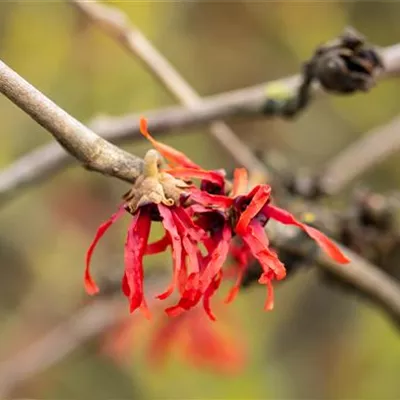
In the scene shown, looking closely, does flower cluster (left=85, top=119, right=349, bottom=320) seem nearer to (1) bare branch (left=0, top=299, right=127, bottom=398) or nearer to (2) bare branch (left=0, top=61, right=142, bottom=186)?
(2) bare branch (left=0, top=61, right=142, bottom=186)

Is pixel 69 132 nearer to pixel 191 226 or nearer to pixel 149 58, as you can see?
pixel 191 226

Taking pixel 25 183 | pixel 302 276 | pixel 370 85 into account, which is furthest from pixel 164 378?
pixel 370 85

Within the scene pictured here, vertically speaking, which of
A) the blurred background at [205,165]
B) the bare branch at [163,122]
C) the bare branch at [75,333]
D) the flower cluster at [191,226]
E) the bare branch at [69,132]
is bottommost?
the blurred background at [205,165]

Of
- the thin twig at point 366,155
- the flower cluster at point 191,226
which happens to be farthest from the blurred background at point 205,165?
the flower cluster at point 191,226

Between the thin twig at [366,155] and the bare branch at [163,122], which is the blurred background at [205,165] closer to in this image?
the thin twig at [366,155]

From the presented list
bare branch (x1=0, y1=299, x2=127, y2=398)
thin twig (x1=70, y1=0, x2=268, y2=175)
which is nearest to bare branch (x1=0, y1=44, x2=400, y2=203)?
thin twig (x1=70, y1=0, x2=268, y2=175)

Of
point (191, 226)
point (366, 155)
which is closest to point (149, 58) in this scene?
point (366, 155)

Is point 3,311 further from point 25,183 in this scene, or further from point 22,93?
point 22,93
